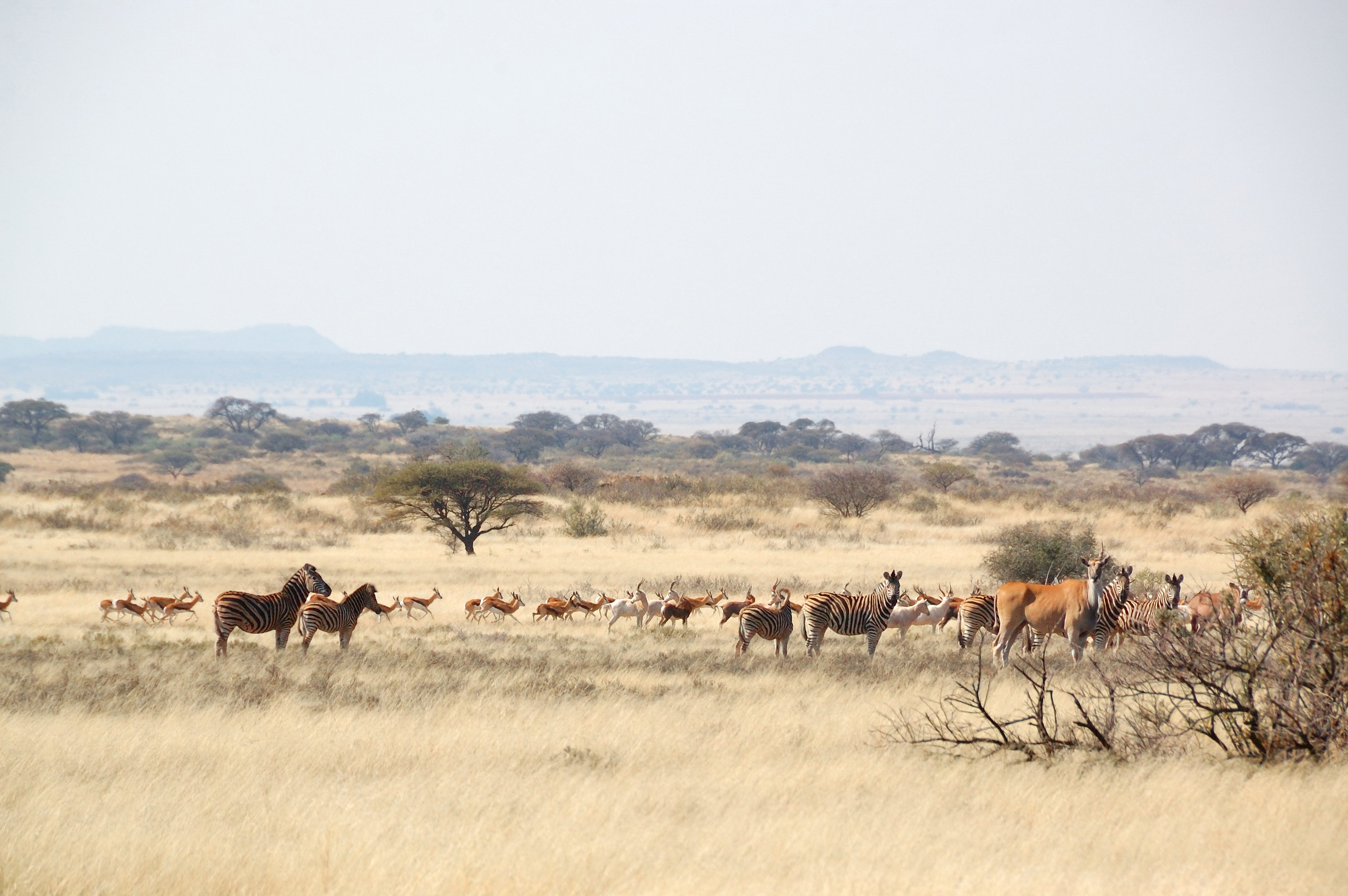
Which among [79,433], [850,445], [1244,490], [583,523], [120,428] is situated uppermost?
[1244,490]

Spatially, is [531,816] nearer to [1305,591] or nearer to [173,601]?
[1305,591]

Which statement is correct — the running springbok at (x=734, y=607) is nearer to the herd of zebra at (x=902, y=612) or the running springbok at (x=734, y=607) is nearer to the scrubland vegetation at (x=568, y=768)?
the herd of zebra at (x=902, y=612)

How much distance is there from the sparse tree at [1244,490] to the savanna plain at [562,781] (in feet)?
104

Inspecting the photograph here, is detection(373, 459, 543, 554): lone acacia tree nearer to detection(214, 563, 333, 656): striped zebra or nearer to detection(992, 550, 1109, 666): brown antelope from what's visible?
detection(214, 563, 333, 656): striped zebra

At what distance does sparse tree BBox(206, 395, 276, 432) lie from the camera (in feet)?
354

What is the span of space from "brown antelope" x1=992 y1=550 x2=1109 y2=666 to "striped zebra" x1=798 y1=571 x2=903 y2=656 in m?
1.57

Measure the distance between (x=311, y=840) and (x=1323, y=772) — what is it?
722 cm

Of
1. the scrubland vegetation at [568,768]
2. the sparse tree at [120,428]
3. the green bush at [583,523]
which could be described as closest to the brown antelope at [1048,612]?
the scrubland vegetation at [568,768]

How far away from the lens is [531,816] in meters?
8.12


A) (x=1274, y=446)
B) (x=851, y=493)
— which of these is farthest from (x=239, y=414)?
(x=1274, y=446)

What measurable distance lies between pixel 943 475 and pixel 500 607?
41853 millimetres

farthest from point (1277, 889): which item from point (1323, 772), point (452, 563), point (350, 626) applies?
point (452, 563)

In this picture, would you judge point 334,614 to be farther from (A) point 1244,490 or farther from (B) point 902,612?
(A) point 1244,490

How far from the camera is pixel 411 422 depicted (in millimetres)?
113375
